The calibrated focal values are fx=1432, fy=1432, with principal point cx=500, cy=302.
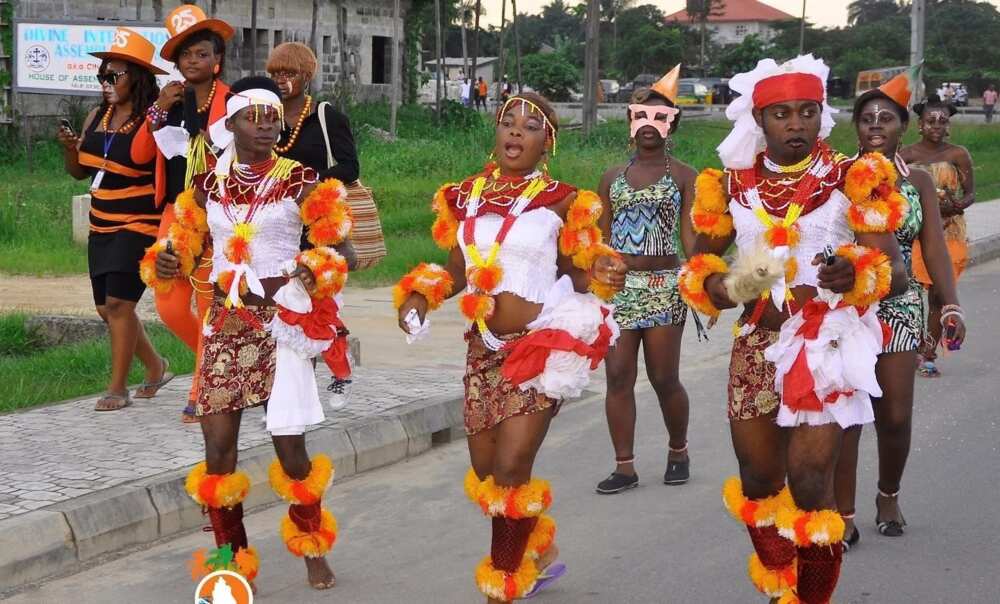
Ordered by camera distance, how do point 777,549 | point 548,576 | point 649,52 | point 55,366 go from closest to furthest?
point 777,549, point 548,576, point 55,366, point 649,52

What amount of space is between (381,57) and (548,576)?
35684mm

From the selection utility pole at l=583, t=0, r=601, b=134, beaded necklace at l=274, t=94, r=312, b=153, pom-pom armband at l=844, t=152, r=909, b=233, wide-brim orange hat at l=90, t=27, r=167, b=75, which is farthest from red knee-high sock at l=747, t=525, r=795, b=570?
utility pole at l=583, t=0, r=601, b=134

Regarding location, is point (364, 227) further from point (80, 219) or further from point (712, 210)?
point (80, 219)

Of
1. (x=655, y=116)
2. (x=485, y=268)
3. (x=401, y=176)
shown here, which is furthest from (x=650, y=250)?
(x=401, y=176)

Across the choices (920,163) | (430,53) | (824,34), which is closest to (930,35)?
(824,34)

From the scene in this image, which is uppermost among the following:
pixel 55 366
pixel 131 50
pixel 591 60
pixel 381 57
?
pixel 381 57

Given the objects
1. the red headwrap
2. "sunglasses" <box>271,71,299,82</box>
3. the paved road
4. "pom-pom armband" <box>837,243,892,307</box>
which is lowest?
the paved road

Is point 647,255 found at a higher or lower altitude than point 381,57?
lower

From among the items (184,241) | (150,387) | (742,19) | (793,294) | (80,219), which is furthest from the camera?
(742,19)

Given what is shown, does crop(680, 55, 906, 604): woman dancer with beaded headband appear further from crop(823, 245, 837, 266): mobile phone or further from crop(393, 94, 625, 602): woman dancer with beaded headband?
crop(393, 94, 625, 602): woman dancer with beaded headband

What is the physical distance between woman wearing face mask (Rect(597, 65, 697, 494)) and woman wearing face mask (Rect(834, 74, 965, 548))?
1.15 meters

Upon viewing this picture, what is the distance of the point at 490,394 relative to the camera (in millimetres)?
5426

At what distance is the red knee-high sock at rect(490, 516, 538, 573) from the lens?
5.38 meters

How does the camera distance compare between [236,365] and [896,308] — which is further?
[896,308]
